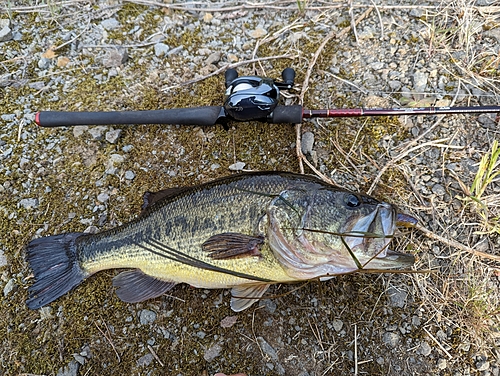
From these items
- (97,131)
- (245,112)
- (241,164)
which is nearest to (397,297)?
(241,164)

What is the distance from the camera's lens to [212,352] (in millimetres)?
3082

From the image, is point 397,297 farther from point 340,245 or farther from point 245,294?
point 245,294

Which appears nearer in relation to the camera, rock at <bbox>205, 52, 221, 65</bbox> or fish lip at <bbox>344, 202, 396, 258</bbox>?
fish lip at <bbox>344, 202, 396, 258</bbox>

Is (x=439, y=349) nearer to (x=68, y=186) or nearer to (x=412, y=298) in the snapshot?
(x=412, y=298)

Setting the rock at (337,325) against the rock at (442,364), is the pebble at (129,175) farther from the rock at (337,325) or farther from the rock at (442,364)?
the rock at (442,364)

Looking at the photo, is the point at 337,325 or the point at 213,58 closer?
the point at 337,325

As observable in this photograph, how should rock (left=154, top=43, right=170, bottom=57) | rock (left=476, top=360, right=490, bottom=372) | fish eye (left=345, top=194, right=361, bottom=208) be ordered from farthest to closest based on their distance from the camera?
rock (left=154, top=43, right=170, bottom=57) < rock (left=476, top=360, right=490, bottom=372) < fish eye (left=345, top=194, right=361, bottom=208)

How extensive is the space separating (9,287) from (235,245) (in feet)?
7.39

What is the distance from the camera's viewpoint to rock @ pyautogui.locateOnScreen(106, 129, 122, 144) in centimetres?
369

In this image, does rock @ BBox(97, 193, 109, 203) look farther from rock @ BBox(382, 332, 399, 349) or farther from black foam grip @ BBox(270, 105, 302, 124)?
rock @ BBox(382, 332, 399, 349)

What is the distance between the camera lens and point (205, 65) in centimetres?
395

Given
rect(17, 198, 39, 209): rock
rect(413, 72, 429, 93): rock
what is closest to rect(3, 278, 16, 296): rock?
rect(17, 198, 39, 209): rock

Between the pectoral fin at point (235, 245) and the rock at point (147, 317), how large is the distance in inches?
38.9

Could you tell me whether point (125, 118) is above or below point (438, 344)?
above
